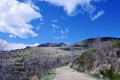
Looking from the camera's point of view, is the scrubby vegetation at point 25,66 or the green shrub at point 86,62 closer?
the green shrub at point 86,62

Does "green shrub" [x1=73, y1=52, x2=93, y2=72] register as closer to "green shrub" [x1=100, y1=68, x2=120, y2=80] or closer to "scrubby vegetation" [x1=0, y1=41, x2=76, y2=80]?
"green shrub" [x1=100, y1=68, x2=120, y2=80]

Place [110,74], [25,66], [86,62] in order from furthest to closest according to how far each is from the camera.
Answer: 1. [25,66]
2. [86,62]
3. [110,74]

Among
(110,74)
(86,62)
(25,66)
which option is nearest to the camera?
(110,74)

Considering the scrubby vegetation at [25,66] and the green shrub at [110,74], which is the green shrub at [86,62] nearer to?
the green shrub at [110,74]

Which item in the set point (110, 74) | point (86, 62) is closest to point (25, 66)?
point (86, 62)

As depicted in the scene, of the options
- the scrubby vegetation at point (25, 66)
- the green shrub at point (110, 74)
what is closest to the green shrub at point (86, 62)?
the green shrub at point (110, 74)

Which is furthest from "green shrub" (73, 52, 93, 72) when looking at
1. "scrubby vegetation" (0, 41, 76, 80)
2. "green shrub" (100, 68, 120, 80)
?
"scrubby vegetation" (0, 41, 76, 80)

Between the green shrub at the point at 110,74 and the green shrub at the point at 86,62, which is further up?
the green shrub at the point at 86,62

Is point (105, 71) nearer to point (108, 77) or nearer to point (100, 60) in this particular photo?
→ point (108, 77)

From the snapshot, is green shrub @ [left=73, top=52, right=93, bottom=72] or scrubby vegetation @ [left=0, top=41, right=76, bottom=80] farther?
scrubby vegetation @ [left=0, top=41, right=76, bottom=80]

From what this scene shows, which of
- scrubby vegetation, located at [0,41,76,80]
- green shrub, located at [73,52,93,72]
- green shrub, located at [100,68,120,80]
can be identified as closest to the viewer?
green shrub, located at [100,68,120,80]

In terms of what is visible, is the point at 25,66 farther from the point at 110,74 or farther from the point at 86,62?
the point at 110,74

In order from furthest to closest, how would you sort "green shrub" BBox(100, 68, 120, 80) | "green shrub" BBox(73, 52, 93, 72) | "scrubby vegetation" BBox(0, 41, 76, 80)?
"scrubby vegetation" BBox(0, 41, 76, 80) < "green shrub" BBox(73, 52, 93, 72) < "green shrub" BBox(100, 68, 120, 80)

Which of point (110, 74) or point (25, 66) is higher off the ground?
point (110, 74)
